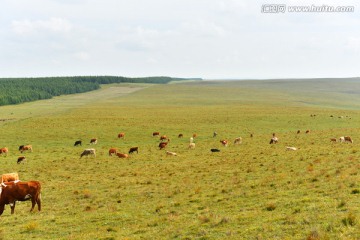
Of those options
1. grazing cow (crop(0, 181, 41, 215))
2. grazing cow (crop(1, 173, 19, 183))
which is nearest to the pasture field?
grazing cow (crop(0, 181, 41, 215))

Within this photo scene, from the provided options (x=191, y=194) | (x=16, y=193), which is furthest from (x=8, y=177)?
(x=191, y=194)

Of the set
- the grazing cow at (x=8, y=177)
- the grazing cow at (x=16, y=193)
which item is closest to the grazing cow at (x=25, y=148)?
the grazing cow at (x=8, y=177)

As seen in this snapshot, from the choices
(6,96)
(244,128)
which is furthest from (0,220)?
(6,96)

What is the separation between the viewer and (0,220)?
1457cm

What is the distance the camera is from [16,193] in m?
15.7

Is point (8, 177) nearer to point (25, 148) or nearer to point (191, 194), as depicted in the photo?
point (191, 194)

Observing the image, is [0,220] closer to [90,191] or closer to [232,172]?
[90,191]

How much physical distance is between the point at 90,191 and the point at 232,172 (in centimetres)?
893

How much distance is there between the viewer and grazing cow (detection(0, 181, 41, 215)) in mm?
15484

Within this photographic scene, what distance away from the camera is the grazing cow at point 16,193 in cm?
1548

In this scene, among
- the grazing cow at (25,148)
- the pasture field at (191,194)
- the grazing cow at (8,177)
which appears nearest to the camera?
the pasture field at (191,194)

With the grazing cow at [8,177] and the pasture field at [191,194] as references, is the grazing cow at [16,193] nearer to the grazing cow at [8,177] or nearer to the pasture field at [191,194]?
the pasture field at [191,194]

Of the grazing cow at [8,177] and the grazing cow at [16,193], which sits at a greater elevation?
the grazing cow at [16,193]

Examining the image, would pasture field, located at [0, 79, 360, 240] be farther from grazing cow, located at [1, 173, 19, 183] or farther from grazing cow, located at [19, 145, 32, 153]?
grazing cow, located at [1, 173, 19, 183]
